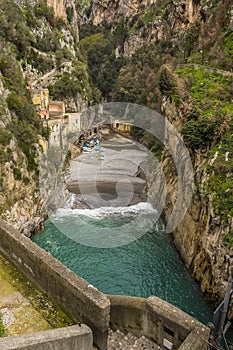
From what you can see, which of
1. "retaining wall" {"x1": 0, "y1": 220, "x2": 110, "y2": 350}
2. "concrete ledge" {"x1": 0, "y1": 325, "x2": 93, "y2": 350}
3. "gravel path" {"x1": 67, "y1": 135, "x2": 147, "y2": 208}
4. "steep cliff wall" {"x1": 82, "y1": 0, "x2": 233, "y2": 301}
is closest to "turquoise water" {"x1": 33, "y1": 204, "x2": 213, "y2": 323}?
"steep cliff wall" {"x1": 82, "y1": 0, "x2": 233, "y2": 301}

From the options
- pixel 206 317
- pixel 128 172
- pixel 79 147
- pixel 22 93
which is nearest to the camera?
pixel 206 317

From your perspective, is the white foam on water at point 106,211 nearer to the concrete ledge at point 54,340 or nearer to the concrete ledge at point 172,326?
the concrete ledge at point 172,326

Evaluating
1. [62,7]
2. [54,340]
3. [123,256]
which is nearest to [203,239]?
[123,256]

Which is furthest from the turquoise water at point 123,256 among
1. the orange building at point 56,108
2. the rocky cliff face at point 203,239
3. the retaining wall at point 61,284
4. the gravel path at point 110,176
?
the orange building at point 56,108

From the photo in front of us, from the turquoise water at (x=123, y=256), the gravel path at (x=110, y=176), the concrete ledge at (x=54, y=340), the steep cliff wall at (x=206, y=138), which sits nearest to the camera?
the concrete ledge at (x=54, y=340)

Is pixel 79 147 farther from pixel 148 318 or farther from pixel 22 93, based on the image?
pixel 148 318

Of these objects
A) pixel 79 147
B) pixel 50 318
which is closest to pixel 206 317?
pixel 50 318
